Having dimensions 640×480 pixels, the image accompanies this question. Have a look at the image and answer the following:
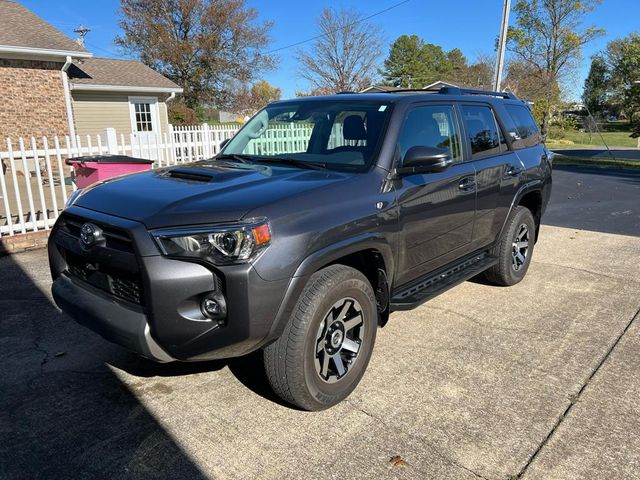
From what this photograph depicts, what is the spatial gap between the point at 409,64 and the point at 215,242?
6915 centimetres

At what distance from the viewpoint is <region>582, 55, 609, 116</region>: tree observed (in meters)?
65.4

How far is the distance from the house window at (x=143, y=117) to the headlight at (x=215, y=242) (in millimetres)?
22177

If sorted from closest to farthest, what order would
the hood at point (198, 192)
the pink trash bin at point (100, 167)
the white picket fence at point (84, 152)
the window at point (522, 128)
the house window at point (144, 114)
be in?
the hood at point (198, 192)
the white picket fence at point (84, 152)
the window at point (522, 128)
the pink trash bin at point (100, 167)
the house window at point (144, 114)

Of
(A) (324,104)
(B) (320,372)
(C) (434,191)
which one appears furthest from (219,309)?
(A) (324,104)

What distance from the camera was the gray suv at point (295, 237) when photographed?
8.20ft

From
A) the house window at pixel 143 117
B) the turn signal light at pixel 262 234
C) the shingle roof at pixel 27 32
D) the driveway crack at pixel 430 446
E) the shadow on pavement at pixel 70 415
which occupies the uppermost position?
the shingle roof at pixel 27 32

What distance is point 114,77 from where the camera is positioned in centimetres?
2180

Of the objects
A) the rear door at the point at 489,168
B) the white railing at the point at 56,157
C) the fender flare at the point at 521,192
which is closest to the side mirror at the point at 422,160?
the rear door at the point at 489,168

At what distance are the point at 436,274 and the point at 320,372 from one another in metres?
1.47

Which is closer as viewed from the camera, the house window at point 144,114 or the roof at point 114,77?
the roof at point 114,77

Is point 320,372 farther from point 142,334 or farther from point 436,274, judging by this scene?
point 436,274

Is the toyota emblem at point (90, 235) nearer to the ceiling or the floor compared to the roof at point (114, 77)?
nearer to the floor

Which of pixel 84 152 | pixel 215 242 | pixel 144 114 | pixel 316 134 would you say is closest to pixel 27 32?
pixel 144 114

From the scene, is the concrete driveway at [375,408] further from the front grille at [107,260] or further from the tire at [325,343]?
the front grille at [107,260]
